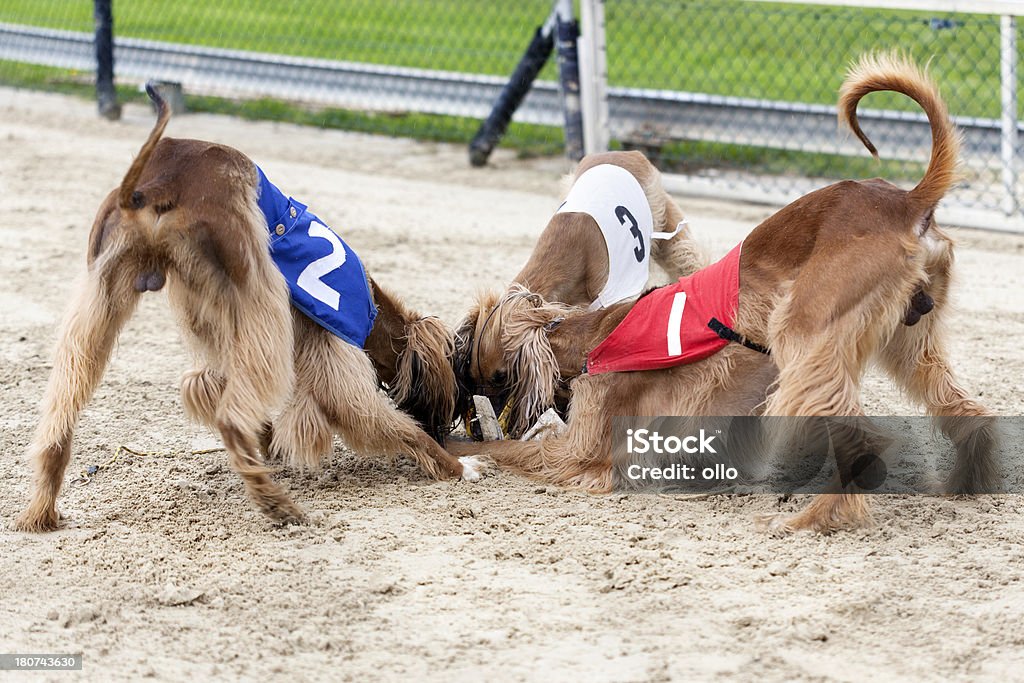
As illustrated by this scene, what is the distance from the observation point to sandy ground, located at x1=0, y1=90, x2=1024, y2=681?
8.57 feet

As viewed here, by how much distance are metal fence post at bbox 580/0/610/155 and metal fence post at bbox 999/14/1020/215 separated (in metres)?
2.39

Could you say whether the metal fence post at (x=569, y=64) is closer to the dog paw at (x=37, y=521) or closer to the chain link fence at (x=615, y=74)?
the chain link fence at (x=615, y=74)

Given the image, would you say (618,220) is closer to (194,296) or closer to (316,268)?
(316,268)

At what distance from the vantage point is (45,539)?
3.28 metres

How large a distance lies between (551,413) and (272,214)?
3.59ft

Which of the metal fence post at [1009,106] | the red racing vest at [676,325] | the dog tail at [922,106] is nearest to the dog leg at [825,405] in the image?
the red racing vest at [676,325]

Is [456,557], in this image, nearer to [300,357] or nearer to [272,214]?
[300,357]

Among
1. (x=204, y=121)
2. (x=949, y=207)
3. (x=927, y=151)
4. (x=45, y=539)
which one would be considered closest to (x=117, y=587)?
(x=45, y=539)

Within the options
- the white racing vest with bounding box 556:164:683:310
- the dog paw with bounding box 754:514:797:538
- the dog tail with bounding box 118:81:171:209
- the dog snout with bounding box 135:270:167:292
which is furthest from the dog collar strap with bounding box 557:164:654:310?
the dog tail with bounding box 118:81:171:209

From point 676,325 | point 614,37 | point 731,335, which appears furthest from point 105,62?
point 731,335

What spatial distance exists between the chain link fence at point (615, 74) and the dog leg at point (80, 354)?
404cm

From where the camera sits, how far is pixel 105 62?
9555 millimetres

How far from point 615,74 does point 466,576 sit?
23.8ft

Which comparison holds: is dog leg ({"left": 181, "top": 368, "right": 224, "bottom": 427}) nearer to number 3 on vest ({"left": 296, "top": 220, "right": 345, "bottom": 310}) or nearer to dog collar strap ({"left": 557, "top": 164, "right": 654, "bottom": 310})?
number 3 on vest ({"left": 296, "top": 220, "right": 345, "bottom": 310})
